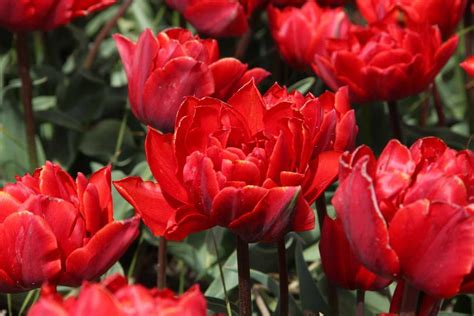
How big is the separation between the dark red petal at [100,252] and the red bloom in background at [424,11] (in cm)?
78

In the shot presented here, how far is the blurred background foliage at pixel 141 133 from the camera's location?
5.19 ft

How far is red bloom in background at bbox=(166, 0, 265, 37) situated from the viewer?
5.74 feet

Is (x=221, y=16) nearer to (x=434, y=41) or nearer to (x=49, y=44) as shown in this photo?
(x=434, y=41)

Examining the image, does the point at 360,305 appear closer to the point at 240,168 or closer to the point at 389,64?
the point at 240,168

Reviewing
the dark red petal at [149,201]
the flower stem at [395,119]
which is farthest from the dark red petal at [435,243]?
the flower stem at [395,119]

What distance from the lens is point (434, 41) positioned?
1579mm

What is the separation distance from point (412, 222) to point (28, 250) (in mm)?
382

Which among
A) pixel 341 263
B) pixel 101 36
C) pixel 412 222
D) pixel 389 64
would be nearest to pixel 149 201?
pixel 341 263

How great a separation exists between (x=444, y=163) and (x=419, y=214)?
0.09m

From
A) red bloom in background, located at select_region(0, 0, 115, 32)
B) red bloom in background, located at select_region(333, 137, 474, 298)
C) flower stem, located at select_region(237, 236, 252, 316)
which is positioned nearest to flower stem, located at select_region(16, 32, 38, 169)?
red bloom in background, located at select_region(0, 0, 115, 32)

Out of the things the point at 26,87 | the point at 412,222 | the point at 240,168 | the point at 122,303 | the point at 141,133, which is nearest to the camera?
the point at 122,303

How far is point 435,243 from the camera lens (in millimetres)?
908

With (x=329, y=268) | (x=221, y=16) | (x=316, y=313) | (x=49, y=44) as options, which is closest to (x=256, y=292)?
(x=316, y=313)

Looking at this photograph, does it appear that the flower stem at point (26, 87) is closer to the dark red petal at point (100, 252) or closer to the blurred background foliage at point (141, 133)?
the blurred background foliage at point (141, 133)
